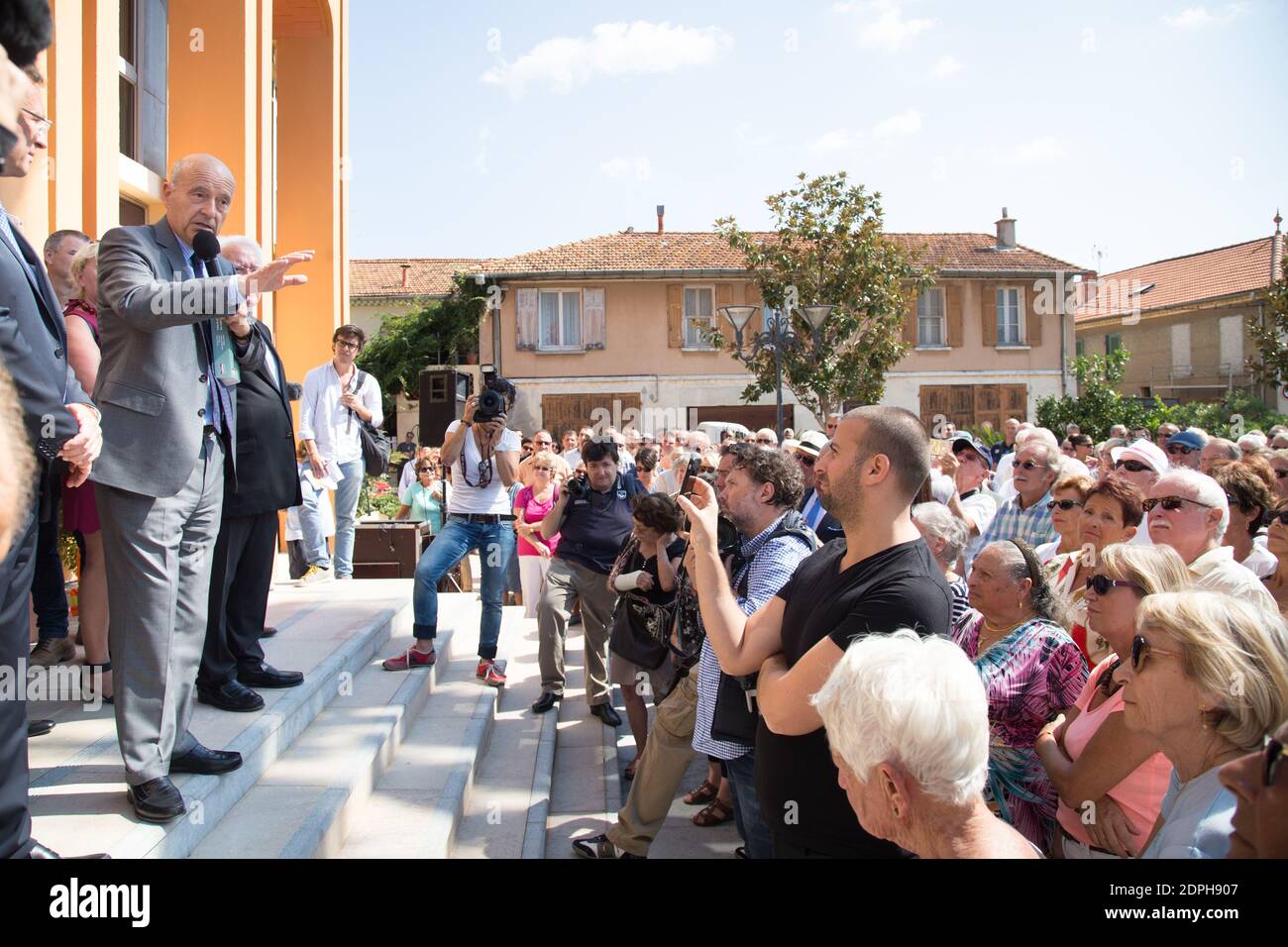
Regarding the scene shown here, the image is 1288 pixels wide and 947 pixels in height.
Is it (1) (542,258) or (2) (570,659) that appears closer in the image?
(2) (570,659)

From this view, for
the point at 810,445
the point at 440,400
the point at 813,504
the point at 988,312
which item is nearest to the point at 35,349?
the point at 813,504

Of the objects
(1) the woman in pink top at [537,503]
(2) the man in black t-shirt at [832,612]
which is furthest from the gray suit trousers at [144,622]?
(1) the woman in pink top at [537,503]

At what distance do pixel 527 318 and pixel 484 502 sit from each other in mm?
21099

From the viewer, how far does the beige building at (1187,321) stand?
3192 centimetres

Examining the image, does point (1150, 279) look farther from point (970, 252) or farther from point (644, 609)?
point (644, 609)

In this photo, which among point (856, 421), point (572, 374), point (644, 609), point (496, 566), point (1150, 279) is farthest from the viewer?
point (1150, 279)

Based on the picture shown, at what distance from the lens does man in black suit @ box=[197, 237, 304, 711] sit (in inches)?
155

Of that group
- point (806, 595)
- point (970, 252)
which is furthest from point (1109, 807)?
point (970, 252)

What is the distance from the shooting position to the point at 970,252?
29094 mm

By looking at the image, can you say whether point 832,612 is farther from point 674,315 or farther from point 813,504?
point 674,315

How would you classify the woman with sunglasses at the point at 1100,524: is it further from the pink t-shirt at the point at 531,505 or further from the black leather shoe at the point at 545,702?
the pink t-shirt at the point at 531,505

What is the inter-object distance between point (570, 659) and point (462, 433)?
8.51ft

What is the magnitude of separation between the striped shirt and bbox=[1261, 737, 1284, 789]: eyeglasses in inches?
78.6

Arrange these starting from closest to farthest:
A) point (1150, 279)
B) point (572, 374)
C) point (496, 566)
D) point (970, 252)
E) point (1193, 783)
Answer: point (1193, 783), point (496, 566), point (572, 374), point (970, 252), point (1150, 279)
